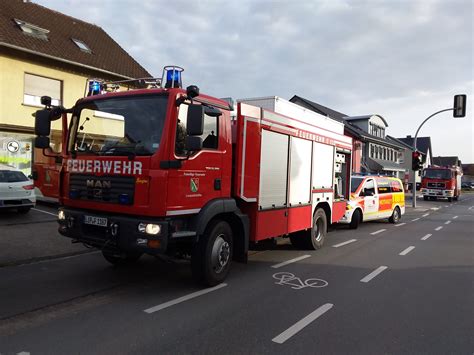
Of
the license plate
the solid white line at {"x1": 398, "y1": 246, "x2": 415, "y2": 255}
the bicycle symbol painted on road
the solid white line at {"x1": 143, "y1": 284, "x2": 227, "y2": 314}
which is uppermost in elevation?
the license plate

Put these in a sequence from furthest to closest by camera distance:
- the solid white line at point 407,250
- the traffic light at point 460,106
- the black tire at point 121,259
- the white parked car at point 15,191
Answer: the traffic light at point 460,106, the white parked car at point 15,191, the solid white line at point 407,250, the black tire at point 121,259

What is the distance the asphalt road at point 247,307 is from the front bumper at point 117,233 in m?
0.73

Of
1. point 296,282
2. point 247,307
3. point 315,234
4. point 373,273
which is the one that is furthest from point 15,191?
point 373,273

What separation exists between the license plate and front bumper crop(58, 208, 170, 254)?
3 cm

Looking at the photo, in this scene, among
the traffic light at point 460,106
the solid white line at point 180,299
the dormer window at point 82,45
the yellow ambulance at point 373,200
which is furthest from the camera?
the traffic light at point 460,106

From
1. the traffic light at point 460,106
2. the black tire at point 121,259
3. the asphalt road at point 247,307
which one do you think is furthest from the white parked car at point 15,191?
the traffic light at point 460,106

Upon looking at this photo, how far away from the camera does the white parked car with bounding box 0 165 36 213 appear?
11609mm

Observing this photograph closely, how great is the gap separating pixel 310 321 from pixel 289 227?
126 inches

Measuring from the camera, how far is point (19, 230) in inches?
392

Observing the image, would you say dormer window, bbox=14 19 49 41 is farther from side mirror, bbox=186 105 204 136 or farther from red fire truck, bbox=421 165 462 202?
red fire truck, bbox=421 165 462 202

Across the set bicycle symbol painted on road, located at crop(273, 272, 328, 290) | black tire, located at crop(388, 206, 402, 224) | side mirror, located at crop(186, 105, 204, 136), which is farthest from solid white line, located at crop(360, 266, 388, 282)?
black tire, located at crop(388, 206, 402, 224)

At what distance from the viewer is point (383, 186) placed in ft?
48.9

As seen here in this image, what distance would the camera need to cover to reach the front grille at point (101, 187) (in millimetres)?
5238

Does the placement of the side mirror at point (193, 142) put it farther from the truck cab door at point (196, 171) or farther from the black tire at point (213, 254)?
the black tire at point (213, 254)
